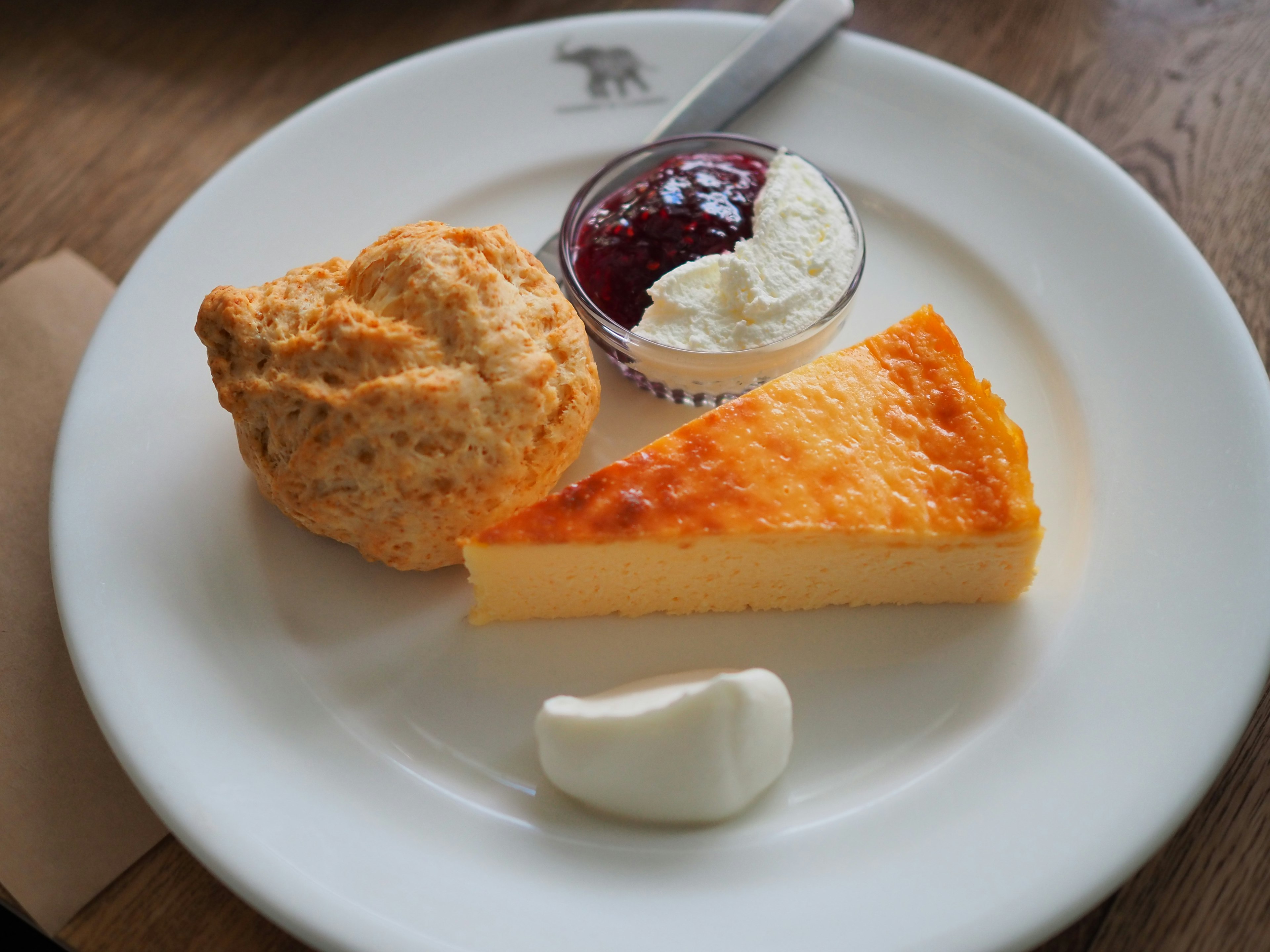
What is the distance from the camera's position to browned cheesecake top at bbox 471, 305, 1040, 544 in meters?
2.28

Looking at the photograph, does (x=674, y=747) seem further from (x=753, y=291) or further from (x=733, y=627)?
(x=753, y=291)

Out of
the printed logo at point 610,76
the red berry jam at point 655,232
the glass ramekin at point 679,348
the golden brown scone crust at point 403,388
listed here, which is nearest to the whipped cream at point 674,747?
the golden brown scone crust at point 403,388

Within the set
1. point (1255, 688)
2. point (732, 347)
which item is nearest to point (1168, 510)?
point (1255, 688)

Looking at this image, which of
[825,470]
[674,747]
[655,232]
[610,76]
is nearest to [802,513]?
[825,470]

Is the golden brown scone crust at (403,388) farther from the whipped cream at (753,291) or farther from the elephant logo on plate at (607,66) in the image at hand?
the elephant logo on plate at (607,66)

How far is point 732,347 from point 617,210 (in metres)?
0.56

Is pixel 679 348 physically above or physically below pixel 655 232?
below

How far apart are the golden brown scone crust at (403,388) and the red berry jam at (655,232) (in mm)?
289

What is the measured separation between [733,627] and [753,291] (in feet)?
2.79

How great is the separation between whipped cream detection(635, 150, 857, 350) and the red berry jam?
0.08 metres

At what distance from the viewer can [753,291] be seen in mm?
2459

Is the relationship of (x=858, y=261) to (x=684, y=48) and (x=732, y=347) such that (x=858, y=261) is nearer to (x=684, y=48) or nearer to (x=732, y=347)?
(x=732, y=347)

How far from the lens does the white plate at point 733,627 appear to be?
197cm

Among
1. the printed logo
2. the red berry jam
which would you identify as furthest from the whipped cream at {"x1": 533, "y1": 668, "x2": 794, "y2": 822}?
the printed logo
